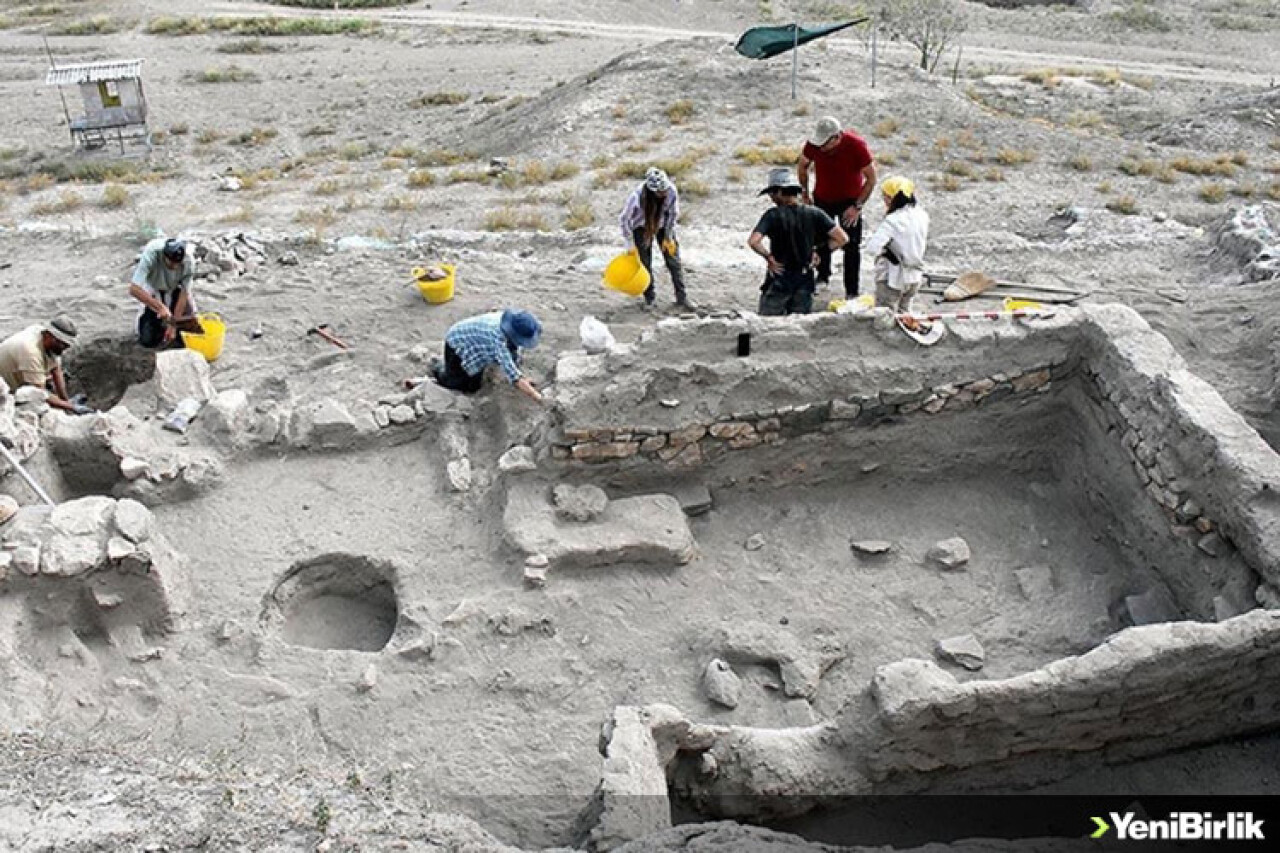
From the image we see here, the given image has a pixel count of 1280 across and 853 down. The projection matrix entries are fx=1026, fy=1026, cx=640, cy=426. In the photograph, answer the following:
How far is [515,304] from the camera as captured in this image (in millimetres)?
10938

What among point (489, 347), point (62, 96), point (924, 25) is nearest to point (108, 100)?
point (62, 96)

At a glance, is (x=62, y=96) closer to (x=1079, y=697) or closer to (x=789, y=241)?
(x=789, y=241)

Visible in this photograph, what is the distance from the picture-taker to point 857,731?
541cm

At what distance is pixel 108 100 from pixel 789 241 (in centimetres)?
1765

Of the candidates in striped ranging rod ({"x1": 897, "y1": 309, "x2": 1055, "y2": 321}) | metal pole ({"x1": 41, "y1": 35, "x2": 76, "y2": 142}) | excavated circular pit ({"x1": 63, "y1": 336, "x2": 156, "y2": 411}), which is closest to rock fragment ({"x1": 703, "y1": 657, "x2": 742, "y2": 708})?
striped ranging rod ({"x1": 897, "y1": 309, "x2": 1055, "y2": 321})

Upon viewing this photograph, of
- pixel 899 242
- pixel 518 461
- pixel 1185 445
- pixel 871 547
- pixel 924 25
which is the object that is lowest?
pixel 871 547

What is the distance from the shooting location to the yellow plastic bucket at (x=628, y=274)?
10492 mm

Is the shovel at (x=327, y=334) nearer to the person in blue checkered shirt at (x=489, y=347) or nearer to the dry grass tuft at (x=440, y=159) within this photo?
the person in blue checkered shirt at (x=489, y=347)

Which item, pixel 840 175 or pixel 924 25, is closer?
pixel 840 175

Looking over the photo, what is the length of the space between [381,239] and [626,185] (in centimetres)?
414

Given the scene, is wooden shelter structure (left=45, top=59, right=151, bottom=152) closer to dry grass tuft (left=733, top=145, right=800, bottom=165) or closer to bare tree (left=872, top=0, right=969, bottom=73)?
dry grass tuft (left=733, top=145, right=800, bottom=165)

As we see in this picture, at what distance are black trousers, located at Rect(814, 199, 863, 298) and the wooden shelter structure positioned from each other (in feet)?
53.5

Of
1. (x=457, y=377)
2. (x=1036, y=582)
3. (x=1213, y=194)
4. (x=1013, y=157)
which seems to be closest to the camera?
(x=1036, y=582)

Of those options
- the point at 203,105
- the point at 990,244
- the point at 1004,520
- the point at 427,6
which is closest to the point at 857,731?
the point at 1004,520
